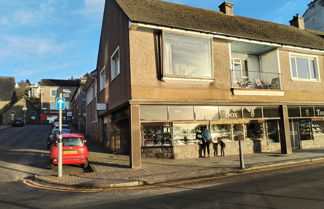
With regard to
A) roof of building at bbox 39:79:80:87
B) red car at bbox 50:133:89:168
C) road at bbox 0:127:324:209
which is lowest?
road at bbox 0:127:324:209

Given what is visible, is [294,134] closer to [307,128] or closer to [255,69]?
[307,128]

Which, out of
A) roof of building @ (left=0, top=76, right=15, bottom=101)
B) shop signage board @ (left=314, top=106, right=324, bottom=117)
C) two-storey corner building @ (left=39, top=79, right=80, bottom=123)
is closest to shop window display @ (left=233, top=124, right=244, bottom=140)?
shop signage board @ (left=314, top=106, right=324, bottom=117)

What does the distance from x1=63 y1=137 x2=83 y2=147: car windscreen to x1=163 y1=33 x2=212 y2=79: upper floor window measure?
505 centimetres

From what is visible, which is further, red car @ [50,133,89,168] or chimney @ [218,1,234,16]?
chimney @ [218,1,234,16]

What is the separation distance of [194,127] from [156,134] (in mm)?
2245

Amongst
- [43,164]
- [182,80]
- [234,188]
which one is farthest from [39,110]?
[234,188]

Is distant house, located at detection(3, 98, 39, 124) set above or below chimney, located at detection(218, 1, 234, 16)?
below

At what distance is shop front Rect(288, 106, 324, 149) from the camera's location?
52.8 ft

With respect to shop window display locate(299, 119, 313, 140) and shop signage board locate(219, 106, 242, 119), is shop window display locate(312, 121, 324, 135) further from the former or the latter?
shop signage board locate(219, 106, 242, 119)

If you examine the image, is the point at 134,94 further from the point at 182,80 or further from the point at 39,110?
the point at 39,110

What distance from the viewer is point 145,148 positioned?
13617mm

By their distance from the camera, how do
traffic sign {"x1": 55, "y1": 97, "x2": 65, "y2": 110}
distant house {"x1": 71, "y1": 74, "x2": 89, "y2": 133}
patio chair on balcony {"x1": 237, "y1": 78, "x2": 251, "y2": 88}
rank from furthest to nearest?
distant house {"x1": 71, "y1": 74, "x2": 89, "y2": 133}
patio chair on balcony {"x1": 237, "y1": 78, "x2": 251, "y2": 88}
traffic sign {"x1": 55, "y1": 97, "x2": 65, "y2": 110}

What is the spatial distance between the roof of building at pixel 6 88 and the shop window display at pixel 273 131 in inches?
2172

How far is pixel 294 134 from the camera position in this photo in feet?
55.2
